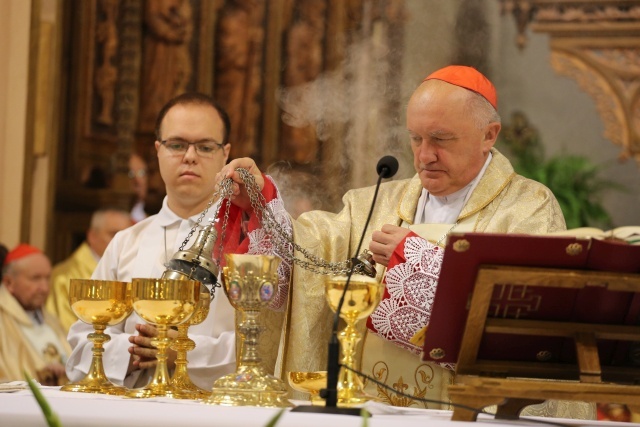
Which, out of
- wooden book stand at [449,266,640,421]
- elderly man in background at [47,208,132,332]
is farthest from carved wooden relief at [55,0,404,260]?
wooden book stand at [449,266,640,421]

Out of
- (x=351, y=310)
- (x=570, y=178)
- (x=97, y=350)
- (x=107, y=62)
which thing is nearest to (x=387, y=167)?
(x=351, y=310)

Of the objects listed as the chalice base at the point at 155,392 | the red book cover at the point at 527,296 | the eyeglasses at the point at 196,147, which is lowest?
the chalice base at the point at 155,392

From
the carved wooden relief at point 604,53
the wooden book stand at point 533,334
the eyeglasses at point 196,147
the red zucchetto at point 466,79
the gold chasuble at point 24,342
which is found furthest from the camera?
the carved wooden relief at point 604,53

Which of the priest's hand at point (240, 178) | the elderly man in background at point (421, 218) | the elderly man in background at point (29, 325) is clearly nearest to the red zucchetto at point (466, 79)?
the elderly man in background at point (421, 218)

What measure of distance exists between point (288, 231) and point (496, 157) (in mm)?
844

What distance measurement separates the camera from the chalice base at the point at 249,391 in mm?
2607

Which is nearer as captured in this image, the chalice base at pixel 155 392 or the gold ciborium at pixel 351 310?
the gold ciborium at pixel 351 310

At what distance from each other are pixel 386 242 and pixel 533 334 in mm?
782

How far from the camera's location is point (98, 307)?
2945 millimetres

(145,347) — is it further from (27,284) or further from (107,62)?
(107,62)

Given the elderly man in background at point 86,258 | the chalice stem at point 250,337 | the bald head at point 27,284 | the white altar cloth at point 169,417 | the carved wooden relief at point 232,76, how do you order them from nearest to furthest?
the white altar cloth at point 169,417 → the chalice stem at point 250,337 → the bald head at point 27,284 → the elderly man in background at point 86,258 → the carved wooden relief at point 232,76

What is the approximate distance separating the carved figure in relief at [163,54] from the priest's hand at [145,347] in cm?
569

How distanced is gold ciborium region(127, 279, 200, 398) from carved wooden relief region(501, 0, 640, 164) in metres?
7.71

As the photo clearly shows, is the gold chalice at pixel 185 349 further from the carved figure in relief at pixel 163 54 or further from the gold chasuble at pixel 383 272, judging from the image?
the carved figure in relief at pixel 163 54
